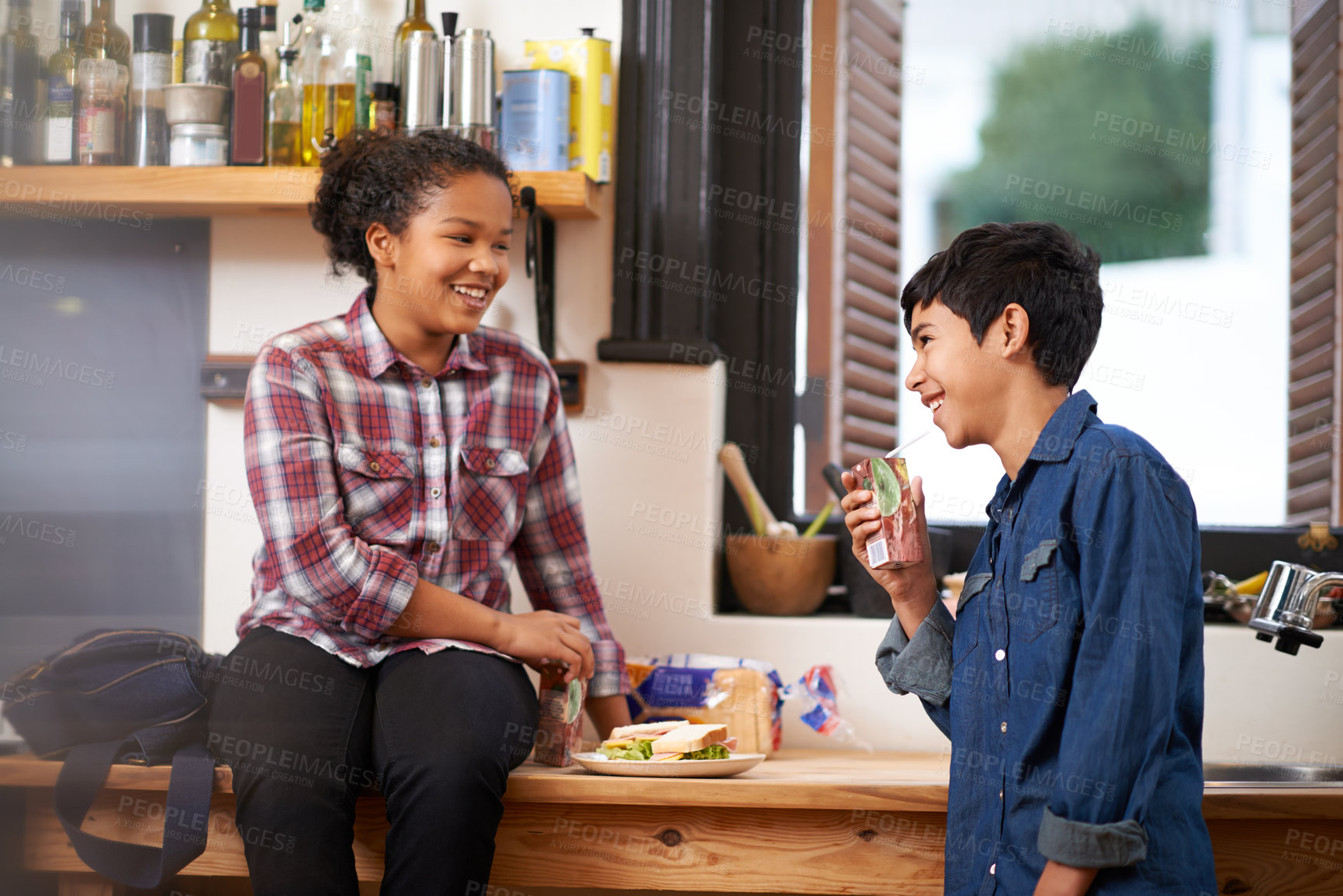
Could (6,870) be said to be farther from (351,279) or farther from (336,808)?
(351,279)

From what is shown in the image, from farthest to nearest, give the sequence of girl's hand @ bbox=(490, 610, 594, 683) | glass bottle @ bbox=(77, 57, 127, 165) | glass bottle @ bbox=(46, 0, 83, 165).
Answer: glass bottle @ bbox=(77, 57, 127, 165) < girl's hand @ bbox=(490, 610, 594, 683) < glass bottle @ bbox=(46, 0, 83, 165)

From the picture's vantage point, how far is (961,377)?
3.81ft

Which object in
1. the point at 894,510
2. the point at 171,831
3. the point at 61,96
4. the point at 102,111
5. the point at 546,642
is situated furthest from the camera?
the point at 102,111

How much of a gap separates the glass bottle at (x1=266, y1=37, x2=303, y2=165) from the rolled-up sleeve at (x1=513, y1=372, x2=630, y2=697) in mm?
578

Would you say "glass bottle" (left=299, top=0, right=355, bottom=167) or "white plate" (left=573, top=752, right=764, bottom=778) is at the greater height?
"glass bottle" (left=299, top=0, right=355, bottom=167)

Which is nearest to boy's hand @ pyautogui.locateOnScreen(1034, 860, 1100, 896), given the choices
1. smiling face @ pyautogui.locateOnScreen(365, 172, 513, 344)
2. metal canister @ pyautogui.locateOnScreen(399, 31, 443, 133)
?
smiling face @ pyautogui.locateOnScreen(365, 172, 513, 344)

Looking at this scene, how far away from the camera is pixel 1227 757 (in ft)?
5.68

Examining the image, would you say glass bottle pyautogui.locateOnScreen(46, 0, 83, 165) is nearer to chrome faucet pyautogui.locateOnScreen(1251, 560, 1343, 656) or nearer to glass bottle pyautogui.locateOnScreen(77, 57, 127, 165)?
glass bottle pyautogui.locateOnScreen(77, 57, 127, 165)

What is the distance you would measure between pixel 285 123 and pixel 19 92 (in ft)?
3.97

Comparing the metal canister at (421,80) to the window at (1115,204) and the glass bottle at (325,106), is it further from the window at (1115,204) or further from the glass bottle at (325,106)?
the window at (1115,204)

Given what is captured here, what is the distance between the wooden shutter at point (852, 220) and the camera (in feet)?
6.70

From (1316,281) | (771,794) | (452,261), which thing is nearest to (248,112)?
(452,261)

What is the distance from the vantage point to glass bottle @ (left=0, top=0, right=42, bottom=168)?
594 mm

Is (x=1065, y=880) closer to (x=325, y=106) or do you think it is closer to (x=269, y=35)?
(x=325, y=106)
